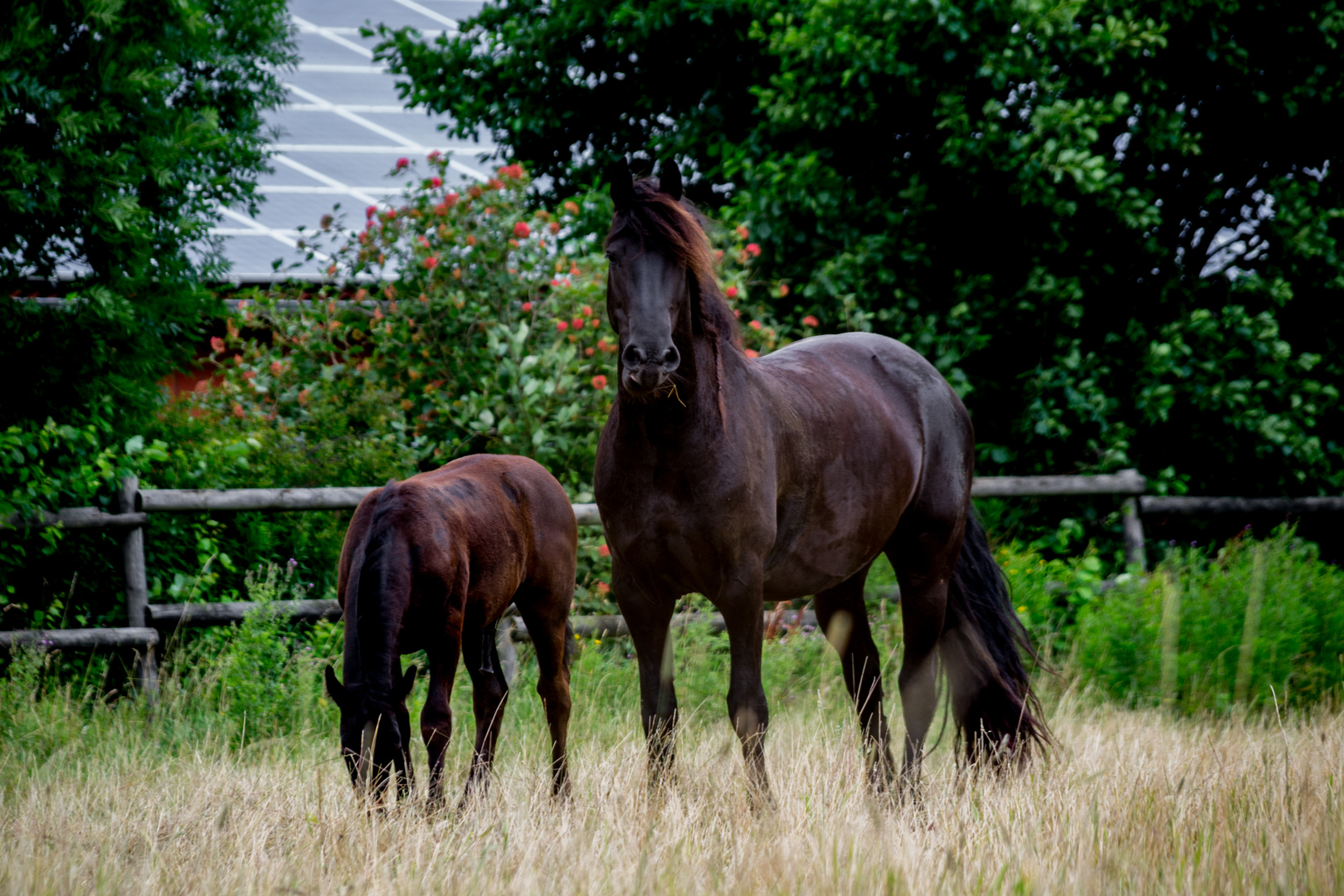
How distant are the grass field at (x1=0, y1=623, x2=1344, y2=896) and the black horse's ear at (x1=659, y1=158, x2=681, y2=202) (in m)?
1.77

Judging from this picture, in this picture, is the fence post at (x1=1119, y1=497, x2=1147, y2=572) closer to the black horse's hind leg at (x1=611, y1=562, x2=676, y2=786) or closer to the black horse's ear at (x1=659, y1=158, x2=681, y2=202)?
the black horse's hind leg at (x1=611, y1=562, x2=676, y2=786)

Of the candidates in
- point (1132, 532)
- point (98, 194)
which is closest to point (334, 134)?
point (98, 194)

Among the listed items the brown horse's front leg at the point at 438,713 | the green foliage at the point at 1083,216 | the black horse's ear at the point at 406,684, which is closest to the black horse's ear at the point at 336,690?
the black horse's ear at the point at 406,684

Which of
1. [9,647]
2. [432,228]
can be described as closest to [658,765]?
[9,647]

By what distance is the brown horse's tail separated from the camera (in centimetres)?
439

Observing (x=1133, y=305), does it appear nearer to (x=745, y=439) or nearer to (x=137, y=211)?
(x=745, y=439)

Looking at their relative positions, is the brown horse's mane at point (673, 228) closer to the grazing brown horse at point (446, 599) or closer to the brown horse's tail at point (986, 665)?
the grazing brown horse at point (446, 599)

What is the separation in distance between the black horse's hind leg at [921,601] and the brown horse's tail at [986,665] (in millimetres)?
133

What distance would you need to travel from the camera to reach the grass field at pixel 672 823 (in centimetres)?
275

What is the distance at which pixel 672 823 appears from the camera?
3215 mm

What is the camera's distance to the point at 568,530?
445 centimetres

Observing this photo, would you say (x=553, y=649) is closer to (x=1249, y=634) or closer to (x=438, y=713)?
(x=438, y=713)

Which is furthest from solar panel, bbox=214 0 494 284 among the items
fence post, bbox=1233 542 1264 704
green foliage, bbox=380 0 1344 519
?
fence post, bbox=1233 542 1264 704

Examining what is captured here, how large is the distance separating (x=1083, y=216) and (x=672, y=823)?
6.60 metres
